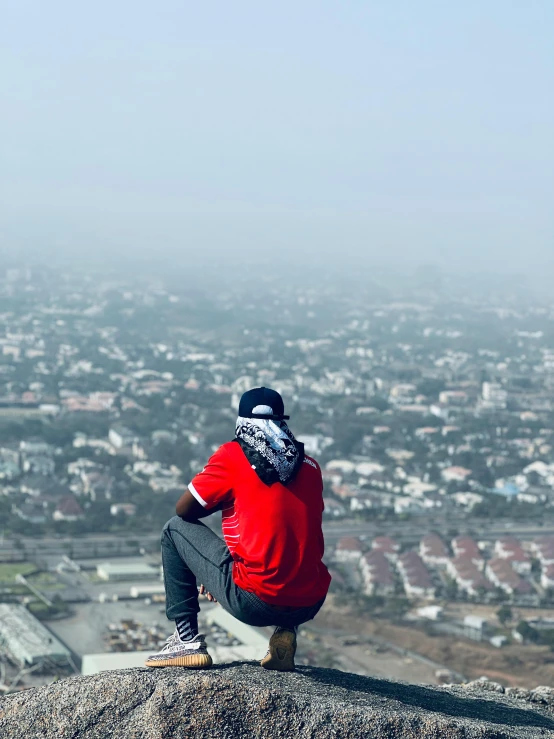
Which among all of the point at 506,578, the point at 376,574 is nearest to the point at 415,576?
the point at 376,574

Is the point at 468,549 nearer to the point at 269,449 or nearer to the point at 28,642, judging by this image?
the point at 28,642

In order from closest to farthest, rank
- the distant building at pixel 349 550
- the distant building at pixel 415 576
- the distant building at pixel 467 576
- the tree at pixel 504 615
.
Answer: the tree at pixel 504 615, the distant building at pixel 415 576, the distant building at pixel 467 576, the distant building at pixel 349 550

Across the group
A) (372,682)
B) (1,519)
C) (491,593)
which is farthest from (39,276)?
(372,682)

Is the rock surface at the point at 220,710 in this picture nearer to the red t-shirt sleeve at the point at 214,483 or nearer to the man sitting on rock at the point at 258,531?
the man sitting on rock at the point at 258,531

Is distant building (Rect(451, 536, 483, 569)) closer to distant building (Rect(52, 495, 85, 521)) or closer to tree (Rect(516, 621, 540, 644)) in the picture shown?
tree (Rect(516, 621, 540, 644))

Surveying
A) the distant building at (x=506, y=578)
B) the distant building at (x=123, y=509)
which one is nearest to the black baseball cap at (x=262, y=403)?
the distant building at (x=506, y=578)

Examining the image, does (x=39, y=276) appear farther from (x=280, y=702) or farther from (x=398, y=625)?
(x=280, y=702)
